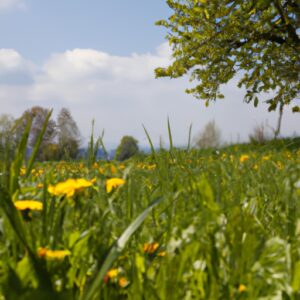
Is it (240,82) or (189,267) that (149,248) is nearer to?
(189,267)

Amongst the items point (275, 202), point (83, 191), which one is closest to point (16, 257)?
point (83, 191)

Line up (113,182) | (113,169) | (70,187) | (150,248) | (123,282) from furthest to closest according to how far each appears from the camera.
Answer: (113,169) → (113,182) → (70,187) → (150,248) → (123,282)

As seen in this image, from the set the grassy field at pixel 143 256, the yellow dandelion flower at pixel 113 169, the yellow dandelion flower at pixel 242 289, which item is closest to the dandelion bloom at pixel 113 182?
the grassy field at pixel 143 256

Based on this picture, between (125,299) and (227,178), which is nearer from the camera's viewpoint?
(125,299)

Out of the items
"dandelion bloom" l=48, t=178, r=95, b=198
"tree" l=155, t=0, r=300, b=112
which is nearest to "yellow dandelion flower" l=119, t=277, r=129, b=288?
"dandelion bloom" l=48, t=178, r=95, b=198

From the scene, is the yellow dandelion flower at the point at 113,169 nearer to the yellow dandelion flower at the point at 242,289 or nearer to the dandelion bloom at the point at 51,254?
the dandelion bloom at the point at 51,254

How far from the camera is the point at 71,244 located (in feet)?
4.38

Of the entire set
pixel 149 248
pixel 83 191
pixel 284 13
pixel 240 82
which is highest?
pixel 284 13

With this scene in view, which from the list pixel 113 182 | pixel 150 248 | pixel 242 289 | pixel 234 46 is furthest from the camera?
pixel 234 46

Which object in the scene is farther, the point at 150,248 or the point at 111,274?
the point at 150,248

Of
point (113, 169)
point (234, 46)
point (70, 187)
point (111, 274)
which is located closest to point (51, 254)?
point (111, 274)

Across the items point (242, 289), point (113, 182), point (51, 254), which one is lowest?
point (242, 289)

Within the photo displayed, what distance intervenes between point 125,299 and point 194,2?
14603 mm

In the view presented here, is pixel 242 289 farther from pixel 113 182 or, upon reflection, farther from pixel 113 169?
pixel 113 169
